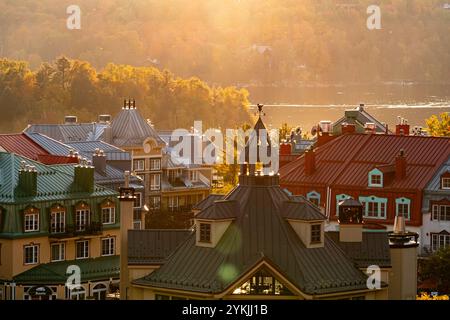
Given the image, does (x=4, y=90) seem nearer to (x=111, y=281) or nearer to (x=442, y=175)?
(x=442, y=175)

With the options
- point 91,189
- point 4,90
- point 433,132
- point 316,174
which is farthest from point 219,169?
point 4,90

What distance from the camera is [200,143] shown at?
8356 centimetres

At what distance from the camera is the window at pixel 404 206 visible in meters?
61.9

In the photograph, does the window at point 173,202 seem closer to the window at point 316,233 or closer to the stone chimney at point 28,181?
the stone chimney at point 28,181

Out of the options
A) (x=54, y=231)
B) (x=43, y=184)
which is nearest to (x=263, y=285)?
(x=54, y=231)

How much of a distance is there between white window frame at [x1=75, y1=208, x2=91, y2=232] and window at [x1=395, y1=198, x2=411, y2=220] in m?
10.9

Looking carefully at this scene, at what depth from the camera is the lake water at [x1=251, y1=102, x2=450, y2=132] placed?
14926cm

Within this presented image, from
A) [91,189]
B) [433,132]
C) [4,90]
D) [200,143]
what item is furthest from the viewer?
[4,90]

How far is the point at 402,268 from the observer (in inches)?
1565

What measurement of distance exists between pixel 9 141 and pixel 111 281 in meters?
19.1

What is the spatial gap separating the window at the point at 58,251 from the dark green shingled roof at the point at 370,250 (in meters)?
14.9

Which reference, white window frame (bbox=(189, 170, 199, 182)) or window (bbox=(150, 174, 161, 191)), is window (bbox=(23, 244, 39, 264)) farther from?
white window frame (bbox=(189, 170, 199, 182))

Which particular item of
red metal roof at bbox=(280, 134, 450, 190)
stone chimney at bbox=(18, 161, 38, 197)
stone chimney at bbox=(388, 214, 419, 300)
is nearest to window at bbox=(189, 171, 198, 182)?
red metal roof at bbox=(280, 134, 450, 190)

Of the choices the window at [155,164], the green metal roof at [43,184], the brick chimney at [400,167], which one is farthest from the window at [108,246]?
the window at [155,164]
